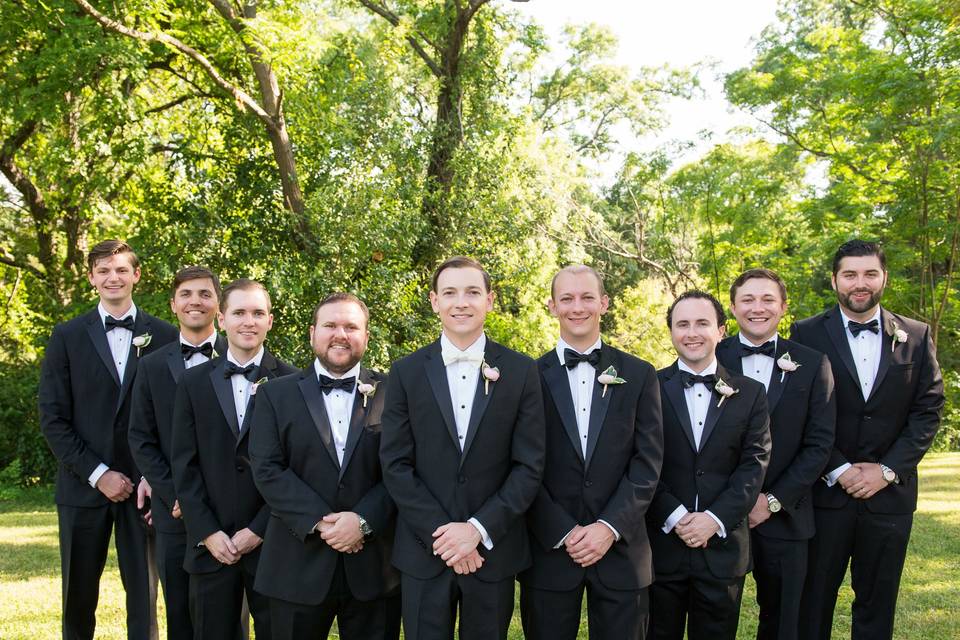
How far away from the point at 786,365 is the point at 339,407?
235 centimetres

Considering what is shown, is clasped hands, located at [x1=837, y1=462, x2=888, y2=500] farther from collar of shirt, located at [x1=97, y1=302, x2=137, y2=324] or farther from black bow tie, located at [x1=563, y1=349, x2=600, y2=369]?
collar of shirt, located at [x1=97, y1=302, x2=137, y2=324]

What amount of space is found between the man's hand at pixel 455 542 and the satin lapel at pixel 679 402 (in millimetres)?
1229

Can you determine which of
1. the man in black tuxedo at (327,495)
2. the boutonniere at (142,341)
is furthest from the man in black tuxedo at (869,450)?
the boutonniere at (142,341)

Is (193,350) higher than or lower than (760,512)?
higher

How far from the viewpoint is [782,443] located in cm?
443

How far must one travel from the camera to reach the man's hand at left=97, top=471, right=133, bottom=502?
470 cm

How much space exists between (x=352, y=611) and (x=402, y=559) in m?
0.47

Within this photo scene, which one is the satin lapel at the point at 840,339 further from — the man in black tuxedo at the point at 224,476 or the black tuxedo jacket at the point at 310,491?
the man in black tuxedo at the point at 224,476

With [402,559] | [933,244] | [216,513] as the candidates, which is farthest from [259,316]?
[933,244]

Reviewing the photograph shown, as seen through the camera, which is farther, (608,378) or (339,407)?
(339,407)

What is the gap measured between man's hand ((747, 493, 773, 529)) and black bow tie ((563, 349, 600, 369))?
115 centimetres

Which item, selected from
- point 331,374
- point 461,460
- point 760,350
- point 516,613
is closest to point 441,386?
point 461,460

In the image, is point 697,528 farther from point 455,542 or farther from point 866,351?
point 866,351

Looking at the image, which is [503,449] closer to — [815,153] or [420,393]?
[420,393]
